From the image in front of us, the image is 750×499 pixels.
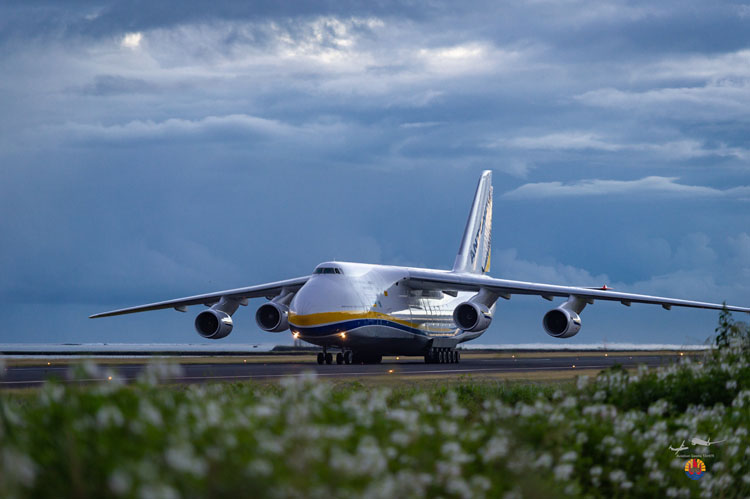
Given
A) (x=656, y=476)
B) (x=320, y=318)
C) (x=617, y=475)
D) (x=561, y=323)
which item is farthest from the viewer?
(x=561, y=323)

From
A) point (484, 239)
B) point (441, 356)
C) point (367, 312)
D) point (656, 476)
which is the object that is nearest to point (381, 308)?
point (367, 312)

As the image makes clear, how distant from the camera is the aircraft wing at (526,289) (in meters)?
40.8

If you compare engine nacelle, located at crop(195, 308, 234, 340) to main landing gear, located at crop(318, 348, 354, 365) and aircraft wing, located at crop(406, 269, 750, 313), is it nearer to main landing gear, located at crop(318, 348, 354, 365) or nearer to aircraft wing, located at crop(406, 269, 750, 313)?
main landing gear, located at crop(318, 348, 354, 365)

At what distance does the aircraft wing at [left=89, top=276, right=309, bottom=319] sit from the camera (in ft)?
139

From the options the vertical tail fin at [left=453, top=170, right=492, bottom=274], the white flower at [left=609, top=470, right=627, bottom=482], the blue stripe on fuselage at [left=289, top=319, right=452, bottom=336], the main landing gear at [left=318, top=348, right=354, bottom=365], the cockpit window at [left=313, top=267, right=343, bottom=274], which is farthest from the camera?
the vertical tail fin at [left=453, top=170, right=492, bottom=274]

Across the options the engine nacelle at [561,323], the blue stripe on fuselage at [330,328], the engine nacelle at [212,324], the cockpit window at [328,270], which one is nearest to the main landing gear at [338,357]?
the blue stripe on fuselage at [330,328]

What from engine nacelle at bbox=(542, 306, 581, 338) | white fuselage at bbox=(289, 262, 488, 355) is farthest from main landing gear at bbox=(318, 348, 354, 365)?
engine nacelle at bbox=(542, 306, 581, 338)

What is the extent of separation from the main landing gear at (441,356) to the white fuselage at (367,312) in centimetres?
43

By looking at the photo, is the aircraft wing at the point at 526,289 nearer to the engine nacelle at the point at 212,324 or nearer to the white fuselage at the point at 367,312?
the white fuselage at the point at 367,312

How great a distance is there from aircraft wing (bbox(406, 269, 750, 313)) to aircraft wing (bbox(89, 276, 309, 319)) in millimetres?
5689

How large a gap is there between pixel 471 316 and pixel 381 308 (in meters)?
4.34

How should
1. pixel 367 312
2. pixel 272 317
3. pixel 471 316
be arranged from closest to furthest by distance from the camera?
pixel 367 312 → pixel 471 316 → pixel 272 317

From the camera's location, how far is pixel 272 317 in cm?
4044

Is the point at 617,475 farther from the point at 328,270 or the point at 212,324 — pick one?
the point at 212,324
